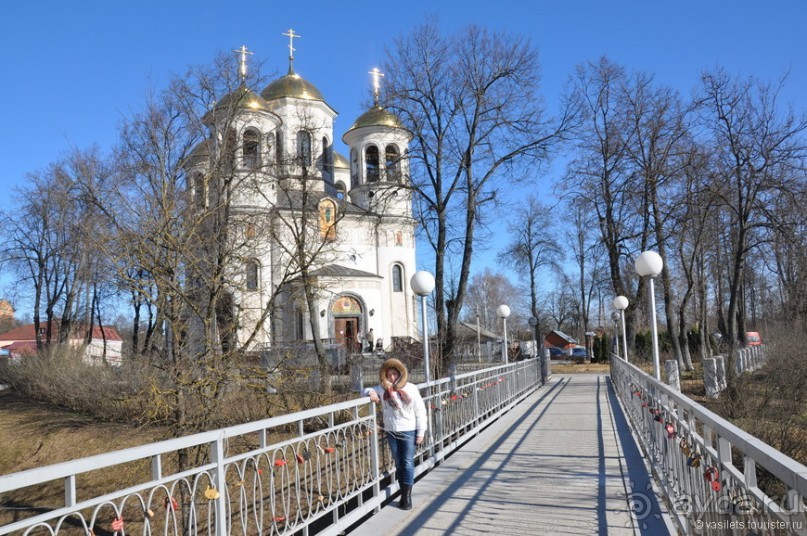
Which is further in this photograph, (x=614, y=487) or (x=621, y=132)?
(x=621, y=132)

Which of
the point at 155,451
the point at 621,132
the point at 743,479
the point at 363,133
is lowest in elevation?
the point at 743,479

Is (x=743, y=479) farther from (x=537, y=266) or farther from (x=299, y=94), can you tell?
(x=537, y=266)

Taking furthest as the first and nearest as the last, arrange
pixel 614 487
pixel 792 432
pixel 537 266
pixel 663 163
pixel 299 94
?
1. pixel 537 266
2. pixel 299 94
3. pixel 663 163
4. pixel 792 432
5. pixel 614 487

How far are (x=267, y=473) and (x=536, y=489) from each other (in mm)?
4292

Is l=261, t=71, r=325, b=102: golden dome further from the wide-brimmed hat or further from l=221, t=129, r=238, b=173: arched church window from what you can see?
the wide-brimmed hat

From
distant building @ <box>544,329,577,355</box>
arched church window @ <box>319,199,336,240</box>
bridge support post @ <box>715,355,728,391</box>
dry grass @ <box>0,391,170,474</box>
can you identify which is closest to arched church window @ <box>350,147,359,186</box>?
arched church window @ <box>319,199,336,240</box>

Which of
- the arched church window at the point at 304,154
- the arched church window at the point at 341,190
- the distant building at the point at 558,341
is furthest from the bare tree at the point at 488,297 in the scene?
the arched church window at the point at 304,154

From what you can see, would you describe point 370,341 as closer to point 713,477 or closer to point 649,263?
point 649,263

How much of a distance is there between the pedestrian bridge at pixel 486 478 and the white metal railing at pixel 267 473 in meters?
0.02

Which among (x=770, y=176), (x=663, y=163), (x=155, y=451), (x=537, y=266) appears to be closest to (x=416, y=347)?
(x=663, y=163)

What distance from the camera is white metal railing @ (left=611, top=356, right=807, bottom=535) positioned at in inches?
97.5

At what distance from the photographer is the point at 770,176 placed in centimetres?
2034

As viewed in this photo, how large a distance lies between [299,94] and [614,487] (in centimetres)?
3474

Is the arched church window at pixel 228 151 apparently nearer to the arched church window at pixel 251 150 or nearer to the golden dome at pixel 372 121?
the arched church window at pixel 251 150
